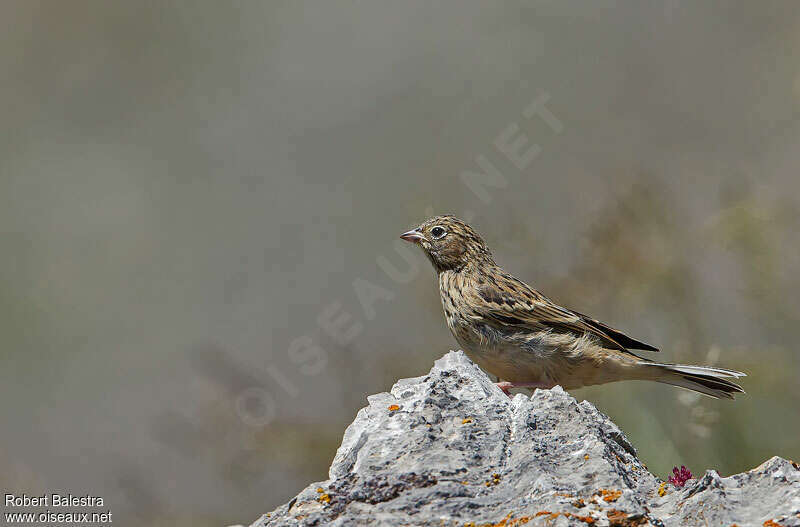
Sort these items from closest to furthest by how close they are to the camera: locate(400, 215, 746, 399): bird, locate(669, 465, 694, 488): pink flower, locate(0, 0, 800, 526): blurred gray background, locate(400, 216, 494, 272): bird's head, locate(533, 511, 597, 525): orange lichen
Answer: locate(533, 511, 597, 525): orange lichen
locate(669, 465, 694, 488): pink flower
locate(400, 215, 746, 399): bird
locate(400, 216, 494, 272): bird's head
locate(0, 0, 800, 526): blurred gray background

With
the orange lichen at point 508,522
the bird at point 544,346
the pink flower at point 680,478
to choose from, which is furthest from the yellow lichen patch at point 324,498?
the bird at point 544,346

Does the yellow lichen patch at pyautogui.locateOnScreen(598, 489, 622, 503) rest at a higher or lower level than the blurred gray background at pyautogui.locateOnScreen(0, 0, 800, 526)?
lower

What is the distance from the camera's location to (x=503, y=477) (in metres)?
3.52

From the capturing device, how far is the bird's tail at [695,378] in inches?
Answer: 215

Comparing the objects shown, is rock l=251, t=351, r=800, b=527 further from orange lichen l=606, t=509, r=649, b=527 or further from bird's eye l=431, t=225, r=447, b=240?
bird's eye l=431, t=225, r=447, b=240

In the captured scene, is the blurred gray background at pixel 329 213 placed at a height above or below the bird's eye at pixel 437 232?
above

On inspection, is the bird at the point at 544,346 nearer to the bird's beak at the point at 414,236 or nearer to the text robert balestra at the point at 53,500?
the bird's beak at the point at 414,236

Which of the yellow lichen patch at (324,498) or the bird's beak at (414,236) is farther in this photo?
the bird's beak at (414,236)

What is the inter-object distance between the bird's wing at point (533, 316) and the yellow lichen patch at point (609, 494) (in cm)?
239

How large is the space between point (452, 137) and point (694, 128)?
3559 millimetres

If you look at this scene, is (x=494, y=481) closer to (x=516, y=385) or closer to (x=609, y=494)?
(x=609, y=494)

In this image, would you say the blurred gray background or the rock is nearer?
the rock

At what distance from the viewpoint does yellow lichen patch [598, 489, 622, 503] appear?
3.32m

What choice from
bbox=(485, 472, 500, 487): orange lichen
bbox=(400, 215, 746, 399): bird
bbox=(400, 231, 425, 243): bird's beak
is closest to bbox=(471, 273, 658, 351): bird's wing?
bbox=(400, 215, 746, 399): bird
